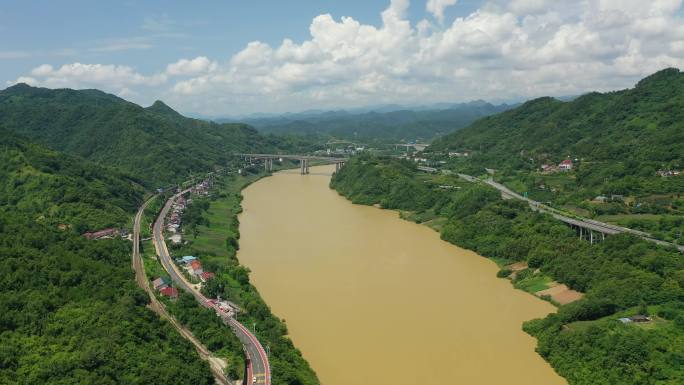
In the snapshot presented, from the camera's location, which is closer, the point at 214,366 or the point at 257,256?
the point at 214,366

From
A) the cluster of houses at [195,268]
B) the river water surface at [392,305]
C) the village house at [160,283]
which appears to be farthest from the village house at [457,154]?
the village house at [160,283]

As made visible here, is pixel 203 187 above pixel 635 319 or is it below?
above

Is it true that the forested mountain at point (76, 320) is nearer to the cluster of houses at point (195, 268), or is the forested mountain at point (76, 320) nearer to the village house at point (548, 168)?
the cluster of houses at point (195, 268)

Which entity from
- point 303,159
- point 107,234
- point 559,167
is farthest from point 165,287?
point 303,159

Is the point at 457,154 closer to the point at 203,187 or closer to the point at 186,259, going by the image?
the point at 203,187

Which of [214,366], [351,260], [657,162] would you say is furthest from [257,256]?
[657,162]

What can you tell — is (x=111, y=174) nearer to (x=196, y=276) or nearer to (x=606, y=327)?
(x=196, y=276)

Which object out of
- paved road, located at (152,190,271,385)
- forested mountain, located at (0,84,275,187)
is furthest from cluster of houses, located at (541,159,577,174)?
forested mountain, located at (0,84,275,187)
